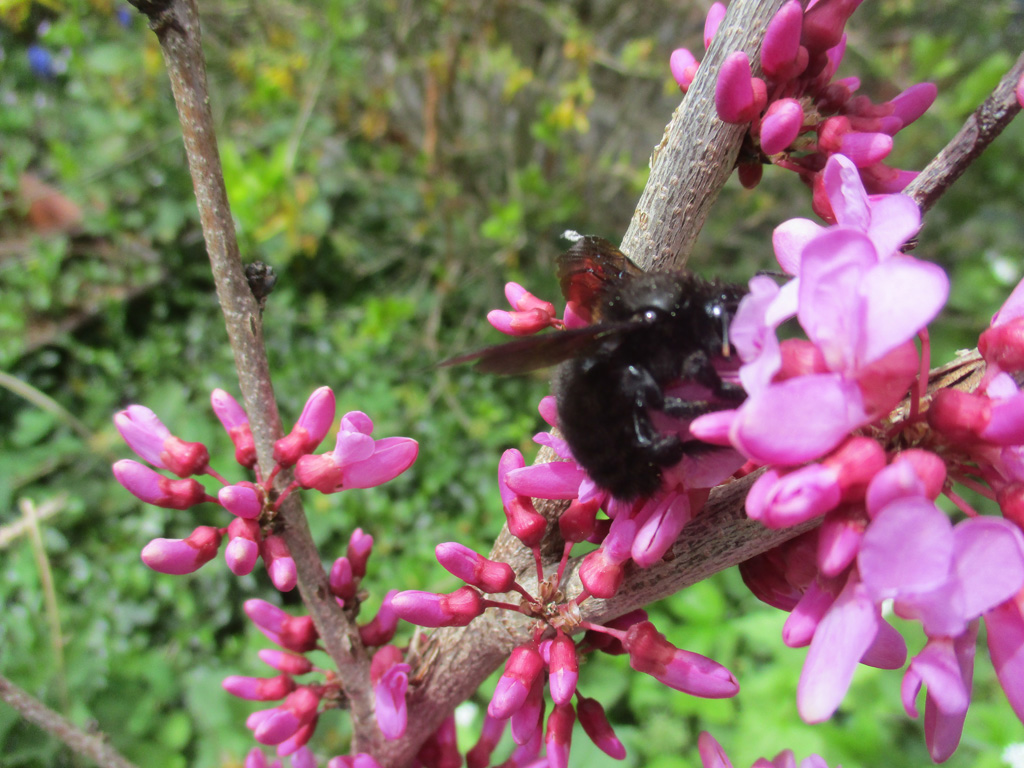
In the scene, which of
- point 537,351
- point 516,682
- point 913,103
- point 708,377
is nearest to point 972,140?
point 913,103

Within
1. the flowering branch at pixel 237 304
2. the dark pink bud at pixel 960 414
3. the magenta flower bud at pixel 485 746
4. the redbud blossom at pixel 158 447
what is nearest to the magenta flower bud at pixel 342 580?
the flowering branch at pixel 237 304

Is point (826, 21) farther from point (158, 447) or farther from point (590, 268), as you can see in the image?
point (158, 447)

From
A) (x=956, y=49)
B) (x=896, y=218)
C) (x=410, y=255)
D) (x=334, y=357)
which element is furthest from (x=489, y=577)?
(x=956, y=49)

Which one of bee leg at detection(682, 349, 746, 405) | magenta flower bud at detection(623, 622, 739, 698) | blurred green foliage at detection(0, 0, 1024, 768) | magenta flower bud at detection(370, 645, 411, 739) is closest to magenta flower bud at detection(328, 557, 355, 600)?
magenta flower bud at detection(370, 645, 411, 739)

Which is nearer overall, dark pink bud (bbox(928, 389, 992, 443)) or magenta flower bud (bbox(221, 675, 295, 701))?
dark pink bud (bbox(928, 389, 992, 443))

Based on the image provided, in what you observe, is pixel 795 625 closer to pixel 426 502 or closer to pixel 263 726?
pixel 263 726

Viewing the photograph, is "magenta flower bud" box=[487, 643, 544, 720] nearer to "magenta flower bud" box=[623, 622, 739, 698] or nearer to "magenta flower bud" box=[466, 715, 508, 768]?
"magenta flower bud" box=[623, 622, 739, 698]

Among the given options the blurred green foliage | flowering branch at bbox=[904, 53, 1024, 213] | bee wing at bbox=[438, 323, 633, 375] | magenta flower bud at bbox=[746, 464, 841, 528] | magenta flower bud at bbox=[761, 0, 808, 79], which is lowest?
the blurred green foliage
